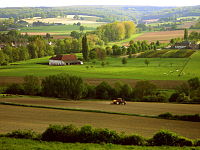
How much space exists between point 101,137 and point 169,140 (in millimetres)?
3040

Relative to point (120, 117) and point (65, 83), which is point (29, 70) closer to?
point (65, 83)

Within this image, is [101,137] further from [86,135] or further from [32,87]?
[32,87]

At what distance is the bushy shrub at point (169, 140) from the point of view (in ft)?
52.7

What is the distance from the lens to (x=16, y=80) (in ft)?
159

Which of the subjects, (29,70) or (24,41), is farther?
(24,41)

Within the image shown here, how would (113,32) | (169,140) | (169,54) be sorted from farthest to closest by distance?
(113,32) → (169,54) → (169,140)

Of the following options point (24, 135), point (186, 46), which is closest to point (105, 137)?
point (24, 135)

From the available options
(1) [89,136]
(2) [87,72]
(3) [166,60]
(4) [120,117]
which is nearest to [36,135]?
(1) [89,136]

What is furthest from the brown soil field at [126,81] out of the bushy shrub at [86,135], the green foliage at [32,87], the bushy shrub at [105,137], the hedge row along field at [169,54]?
the hedge row along field at [169,54]

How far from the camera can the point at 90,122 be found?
70.1 ft

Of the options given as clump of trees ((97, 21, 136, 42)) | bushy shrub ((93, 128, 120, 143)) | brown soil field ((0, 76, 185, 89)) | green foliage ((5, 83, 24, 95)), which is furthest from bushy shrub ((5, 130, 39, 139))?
clump of trees ((97, 21, 136, 42))

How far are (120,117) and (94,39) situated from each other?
88488 millimetres

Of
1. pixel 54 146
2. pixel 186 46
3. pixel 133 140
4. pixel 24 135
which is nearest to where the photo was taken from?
pixel 54 146

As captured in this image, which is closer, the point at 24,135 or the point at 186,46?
the point at 24,135
